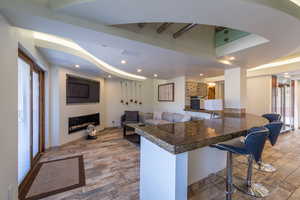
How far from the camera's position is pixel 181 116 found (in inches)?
189

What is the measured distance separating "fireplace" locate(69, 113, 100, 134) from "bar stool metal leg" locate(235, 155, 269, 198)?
4.55m

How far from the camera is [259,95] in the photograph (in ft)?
16.4

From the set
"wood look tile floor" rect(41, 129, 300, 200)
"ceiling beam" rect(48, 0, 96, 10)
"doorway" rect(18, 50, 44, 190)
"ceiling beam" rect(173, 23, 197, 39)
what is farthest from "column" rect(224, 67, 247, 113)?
"doorway" rect(18, 50, 44, 190)

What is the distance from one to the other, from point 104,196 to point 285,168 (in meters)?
3.40

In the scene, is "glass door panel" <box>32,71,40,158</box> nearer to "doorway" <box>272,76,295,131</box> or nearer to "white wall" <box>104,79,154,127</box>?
"white wall" <box>104,79,154,127</box>

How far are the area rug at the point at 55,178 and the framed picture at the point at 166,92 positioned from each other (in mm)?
4142

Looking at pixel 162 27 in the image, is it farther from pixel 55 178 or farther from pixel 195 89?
pixel 195 89

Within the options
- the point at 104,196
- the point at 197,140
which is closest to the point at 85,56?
the point at 104,196

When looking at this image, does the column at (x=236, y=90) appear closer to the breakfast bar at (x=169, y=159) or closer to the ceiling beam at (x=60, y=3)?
the breakfast bar at (x=169, y=159)

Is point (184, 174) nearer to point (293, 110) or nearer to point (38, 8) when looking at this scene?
point (38, 8)

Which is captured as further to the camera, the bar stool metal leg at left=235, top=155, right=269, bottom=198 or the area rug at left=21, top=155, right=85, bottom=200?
the area rug at left=21, top=155, right=85, bottom=200

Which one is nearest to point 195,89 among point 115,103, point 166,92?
point 166,92

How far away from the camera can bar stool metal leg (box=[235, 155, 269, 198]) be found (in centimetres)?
182

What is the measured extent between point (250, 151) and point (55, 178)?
10.1 ft
